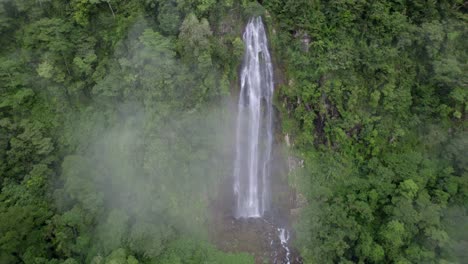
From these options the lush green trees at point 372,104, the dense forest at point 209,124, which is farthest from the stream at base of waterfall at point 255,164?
the lush green trees at point 372,104

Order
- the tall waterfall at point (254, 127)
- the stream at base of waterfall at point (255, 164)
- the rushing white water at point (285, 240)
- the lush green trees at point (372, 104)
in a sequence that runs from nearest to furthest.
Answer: the lush green trees at point (372, 104)
the rushing white water at point (285, 240)
the stream at base of waterfall at point (255, 164)
the tall waterfall at point (254, 127)

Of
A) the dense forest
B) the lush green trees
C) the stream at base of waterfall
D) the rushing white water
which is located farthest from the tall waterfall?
the rushing white water

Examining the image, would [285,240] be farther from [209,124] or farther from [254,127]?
[209,124]

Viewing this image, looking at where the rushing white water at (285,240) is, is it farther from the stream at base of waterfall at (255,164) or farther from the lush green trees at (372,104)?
the lush green trees at (372,104)

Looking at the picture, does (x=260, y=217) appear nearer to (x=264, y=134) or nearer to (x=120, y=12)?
(x=264, y=134)

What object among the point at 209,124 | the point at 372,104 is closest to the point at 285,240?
the point at 209,124

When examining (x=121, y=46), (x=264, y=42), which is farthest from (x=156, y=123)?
(x=264, y=42)
